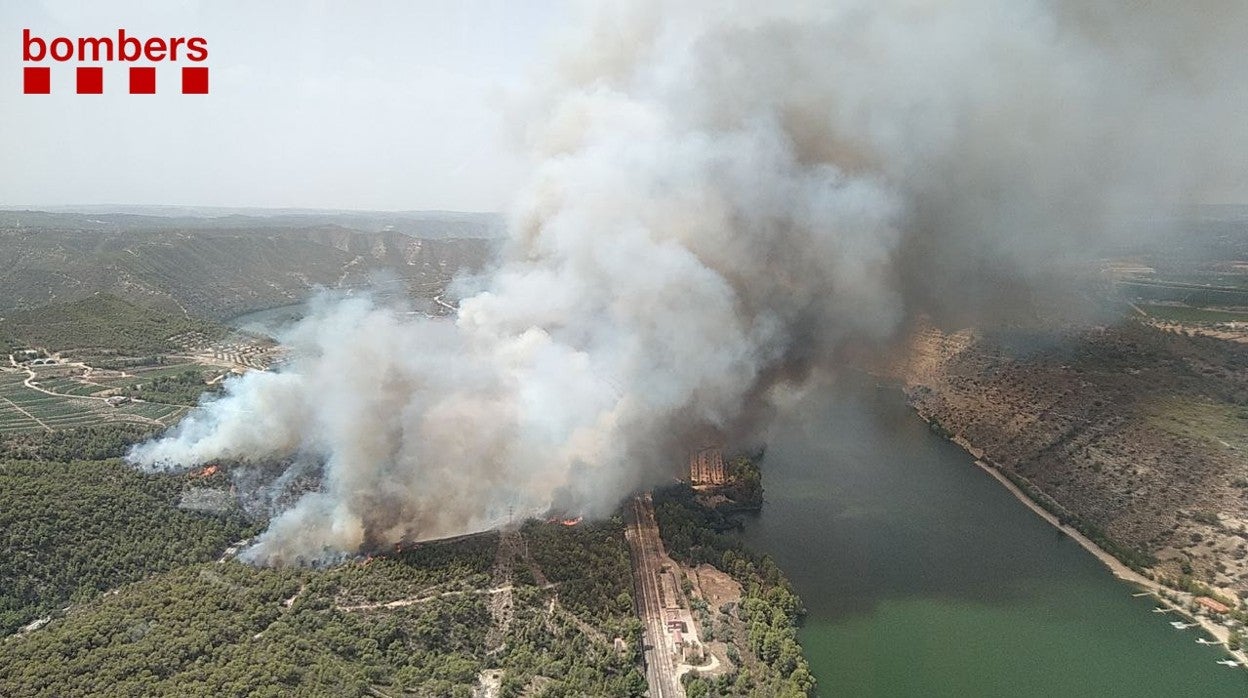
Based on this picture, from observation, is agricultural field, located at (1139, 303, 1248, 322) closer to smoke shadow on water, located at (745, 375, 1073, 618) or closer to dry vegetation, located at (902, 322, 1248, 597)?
dry vegetation, located at (902, 322, 1248, 597)

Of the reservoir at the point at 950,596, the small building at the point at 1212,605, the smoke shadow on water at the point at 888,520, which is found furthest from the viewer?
the smoke shadow on water at the point at 888,520

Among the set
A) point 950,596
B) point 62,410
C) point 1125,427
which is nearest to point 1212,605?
point 950,596

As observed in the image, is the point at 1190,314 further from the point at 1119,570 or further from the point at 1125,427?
the point at 1119,570

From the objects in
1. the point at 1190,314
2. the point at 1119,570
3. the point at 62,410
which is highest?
the point at 1190,314

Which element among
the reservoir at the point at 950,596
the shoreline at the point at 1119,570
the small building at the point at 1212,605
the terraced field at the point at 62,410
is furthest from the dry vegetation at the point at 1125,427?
the terraced field at the point at 62,410

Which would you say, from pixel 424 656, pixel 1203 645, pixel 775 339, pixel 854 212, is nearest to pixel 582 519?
pixel 424 656

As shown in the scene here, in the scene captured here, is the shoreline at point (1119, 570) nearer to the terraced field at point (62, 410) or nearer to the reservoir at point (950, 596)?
the reservoir at point (950, 596)

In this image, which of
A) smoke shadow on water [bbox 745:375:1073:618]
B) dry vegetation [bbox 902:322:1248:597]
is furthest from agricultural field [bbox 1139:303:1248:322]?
smoke shadow on water [bbox 745:375:1073:618]
